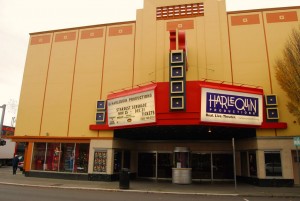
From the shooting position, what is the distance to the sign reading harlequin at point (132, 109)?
17.6 m

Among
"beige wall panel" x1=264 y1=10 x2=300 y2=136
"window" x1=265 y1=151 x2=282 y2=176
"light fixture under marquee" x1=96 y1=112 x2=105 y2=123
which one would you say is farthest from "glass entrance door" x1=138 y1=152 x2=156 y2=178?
"beige wall panel" x1=264 y1=10 x2=300 y2=136

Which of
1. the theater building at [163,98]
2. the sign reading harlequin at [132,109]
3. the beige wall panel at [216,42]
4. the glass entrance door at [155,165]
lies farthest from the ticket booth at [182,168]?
the beige wall panel at [216,42]

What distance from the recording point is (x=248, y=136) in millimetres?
20750

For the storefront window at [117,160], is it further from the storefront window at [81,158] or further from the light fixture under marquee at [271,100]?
the light fixture under marquee at [271,100]

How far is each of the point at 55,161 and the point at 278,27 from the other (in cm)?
2215

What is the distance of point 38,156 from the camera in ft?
78.0

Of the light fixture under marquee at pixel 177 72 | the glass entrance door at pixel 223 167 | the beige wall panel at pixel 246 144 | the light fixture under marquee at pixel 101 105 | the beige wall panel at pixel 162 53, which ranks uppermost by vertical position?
the beige wall panel at pixel 162 53

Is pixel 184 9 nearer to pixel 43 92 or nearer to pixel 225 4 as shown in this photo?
pixel 225 4

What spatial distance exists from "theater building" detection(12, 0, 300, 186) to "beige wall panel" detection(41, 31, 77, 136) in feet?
0.33

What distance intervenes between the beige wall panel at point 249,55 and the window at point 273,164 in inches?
190

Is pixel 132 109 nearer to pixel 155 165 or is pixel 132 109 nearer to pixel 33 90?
pixel 155 165

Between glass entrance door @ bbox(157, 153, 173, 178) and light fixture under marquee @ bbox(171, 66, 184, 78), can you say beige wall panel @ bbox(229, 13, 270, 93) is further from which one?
glass entrance door @ bbox(157, 153, 173, 178)

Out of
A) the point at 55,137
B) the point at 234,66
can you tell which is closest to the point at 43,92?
the point at 55,137

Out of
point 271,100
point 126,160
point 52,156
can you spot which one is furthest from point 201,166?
point 52,156
